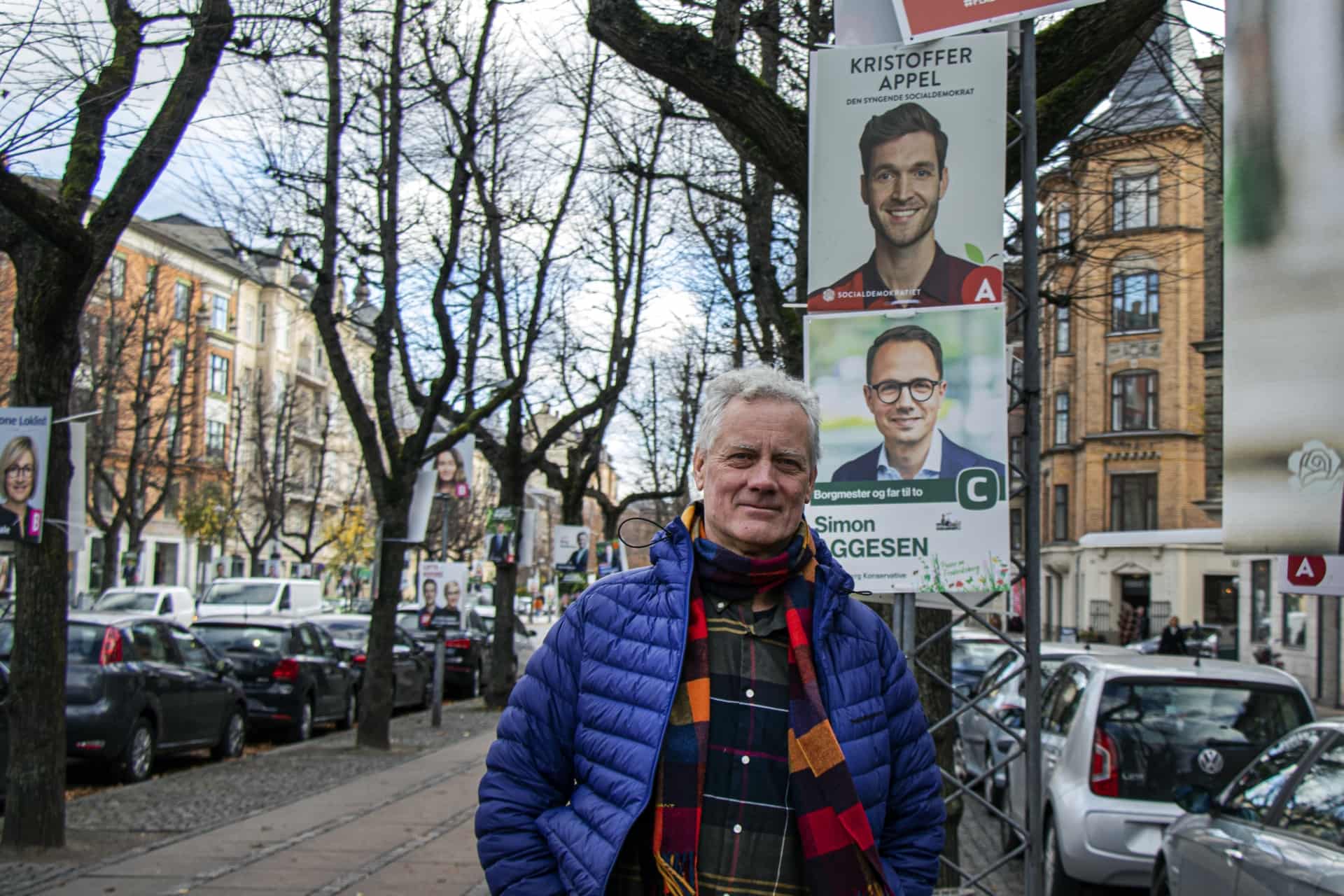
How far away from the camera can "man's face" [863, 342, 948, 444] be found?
627 centimetres

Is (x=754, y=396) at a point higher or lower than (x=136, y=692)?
higher

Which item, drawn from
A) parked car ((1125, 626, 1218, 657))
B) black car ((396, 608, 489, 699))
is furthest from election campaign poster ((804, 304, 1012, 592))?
parked car ((1125, 626, 1218, 657))

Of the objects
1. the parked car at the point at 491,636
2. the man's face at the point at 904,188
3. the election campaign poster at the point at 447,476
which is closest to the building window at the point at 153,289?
the parked car at the point at 491,636

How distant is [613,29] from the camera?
7012 millimetres

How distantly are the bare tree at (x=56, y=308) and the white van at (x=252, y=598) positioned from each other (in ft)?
77.7

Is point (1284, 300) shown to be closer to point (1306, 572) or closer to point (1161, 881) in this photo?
point (1161, 881)

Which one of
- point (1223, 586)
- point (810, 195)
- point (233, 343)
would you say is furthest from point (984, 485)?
point (233, 343)

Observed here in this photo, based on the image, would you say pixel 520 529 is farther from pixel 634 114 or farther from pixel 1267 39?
pixel 1267 39

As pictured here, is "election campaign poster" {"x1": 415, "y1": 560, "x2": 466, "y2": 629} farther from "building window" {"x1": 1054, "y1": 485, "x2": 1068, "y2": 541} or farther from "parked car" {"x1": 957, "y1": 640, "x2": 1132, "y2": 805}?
"building window" {"x1": 1054, "y1": 485, "x2": 1068, "y2": 541}

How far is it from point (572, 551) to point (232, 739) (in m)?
13.4

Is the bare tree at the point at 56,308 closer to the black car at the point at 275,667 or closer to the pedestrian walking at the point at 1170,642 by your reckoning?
the black car at the point at 275,667

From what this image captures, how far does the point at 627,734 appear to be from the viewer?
115 inches

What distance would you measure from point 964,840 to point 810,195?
7093 mm

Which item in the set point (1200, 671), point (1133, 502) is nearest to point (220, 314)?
point (1133, 502)
